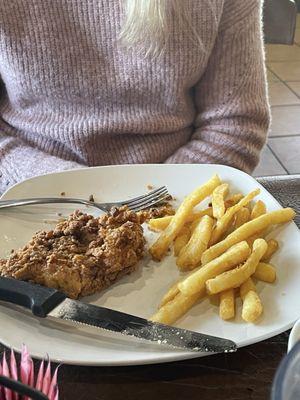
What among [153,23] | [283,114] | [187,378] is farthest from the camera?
[283,114]

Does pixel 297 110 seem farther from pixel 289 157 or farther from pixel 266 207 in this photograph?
pixel 266 207

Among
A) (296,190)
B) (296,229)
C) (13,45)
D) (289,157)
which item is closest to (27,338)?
(296,229)

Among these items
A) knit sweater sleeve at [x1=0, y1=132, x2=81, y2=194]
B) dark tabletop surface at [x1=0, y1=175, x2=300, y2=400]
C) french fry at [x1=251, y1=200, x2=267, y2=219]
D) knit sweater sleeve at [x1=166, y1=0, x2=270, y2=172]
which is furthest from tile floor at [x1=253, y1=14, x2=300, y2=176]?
dark tabletop surface at [x1=0, y1=175, x2=300, y2=400]

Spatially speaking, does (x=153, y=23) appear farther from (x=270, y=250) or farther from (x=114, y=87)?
(x=270, y=250)

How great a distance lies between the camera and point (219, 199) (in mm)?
781

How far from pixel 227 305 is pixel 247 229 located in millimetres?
130

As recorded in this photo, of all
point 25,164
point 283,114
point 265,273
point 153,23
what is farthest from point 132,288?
point 283,114

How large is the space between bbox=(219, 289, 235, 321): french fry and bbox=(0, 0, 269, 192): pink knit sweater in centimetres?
42

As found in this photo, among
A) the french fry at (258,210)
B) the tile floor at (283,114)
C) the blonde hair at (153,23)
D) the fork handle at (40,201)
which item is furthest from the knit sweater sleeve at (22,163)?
the tile floor at (283,114)

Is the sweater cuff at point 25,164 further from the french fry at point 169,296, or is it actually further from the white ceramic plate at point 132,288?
the french fry at point 169,296

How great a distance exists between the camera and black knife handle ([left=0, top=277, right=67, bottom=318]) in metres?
0.57

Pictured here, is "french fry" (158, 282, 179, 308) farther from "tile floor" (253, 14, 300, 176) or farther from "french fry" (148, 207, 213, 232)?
"tile floor" (253, 14, 300, 176)

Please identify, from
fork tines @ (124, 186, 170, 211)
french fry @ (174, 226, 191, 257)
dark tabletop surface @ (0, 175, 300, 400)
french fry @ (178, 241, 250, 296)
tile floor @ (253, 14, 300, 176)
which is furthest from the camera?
tile floor @ (253, 14, 300, 176)

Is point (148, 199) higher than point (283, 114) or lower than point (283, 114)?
higher
